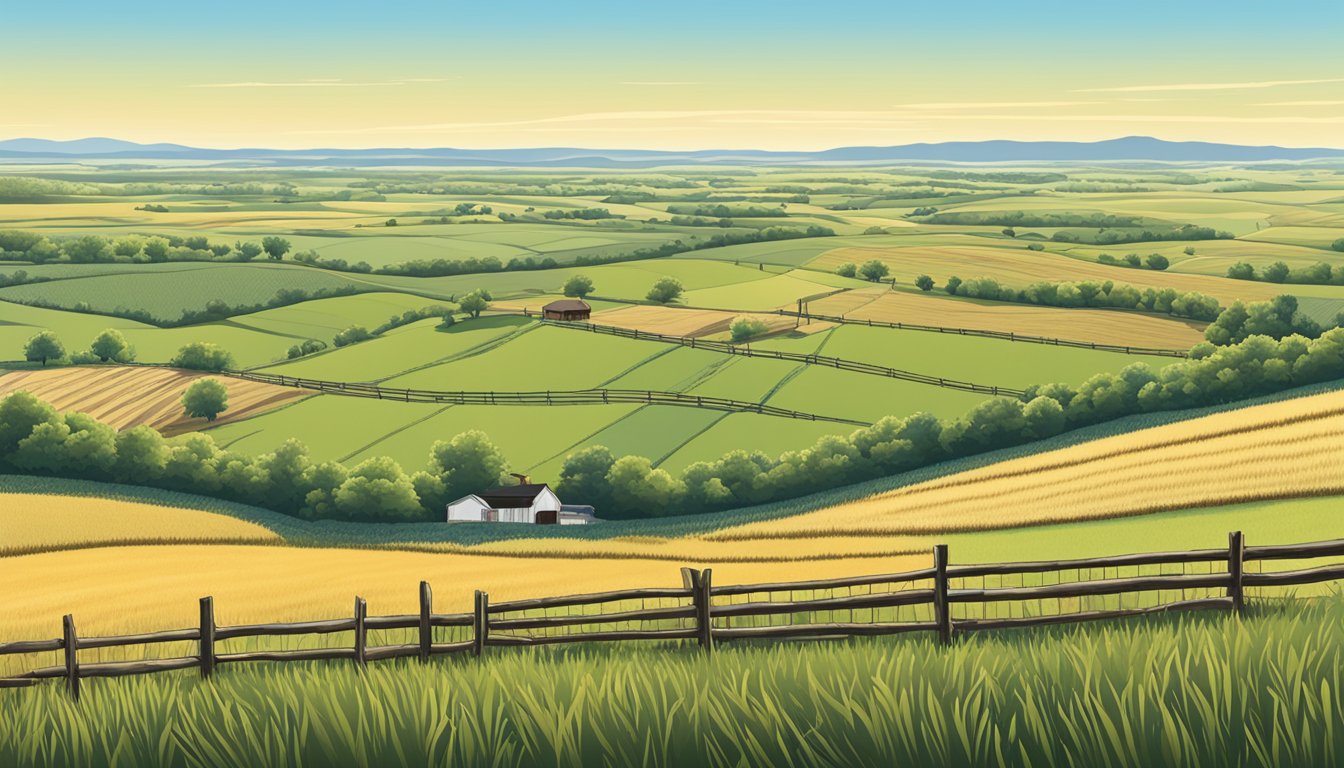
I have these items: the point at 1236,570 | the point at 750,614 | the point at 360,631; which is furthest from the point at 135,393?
the point at 1236,570

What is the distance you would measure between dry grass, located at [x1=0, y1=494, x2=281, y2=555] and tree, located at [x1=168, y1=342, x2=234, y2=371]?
1162 inches

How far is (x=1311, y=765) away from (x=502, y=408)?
200 ft

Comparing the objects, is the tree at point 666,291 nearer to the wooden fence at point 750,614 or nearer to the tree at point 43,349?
Result: the tree at point 43,349

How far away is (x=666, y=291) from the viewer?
336 feet

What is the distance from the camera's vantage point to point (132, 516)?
47.5m

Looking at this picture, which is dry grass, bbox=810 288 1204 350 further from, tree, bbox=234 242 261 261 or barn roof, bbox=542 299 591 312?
tree, bbox=234 242 261 261

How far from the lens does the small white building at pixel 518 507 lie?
54.7 metres

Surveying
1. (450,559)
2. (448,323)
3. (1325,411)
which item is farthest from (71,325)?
(1325,411)

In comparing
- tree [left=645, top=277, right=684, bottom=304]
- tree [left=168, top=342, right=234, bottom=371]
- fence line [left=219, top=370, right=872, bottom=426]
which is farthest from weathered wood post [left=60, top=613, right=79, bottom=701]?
tree [left=645, top=277, right=684, bottom=304]

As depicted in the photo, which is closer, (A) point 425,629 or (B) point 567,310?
(A) point 425,629

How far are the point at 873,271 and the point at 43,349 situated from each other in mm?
63089

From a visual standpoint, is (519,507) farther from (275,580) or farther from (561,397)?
(275,580)

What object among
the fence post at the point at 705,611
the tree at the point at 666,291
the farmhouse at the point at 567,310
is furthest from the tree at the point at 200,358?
the fence post at the point at 705,611

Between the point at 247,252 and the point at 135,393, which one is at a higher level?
the point at 247,252
